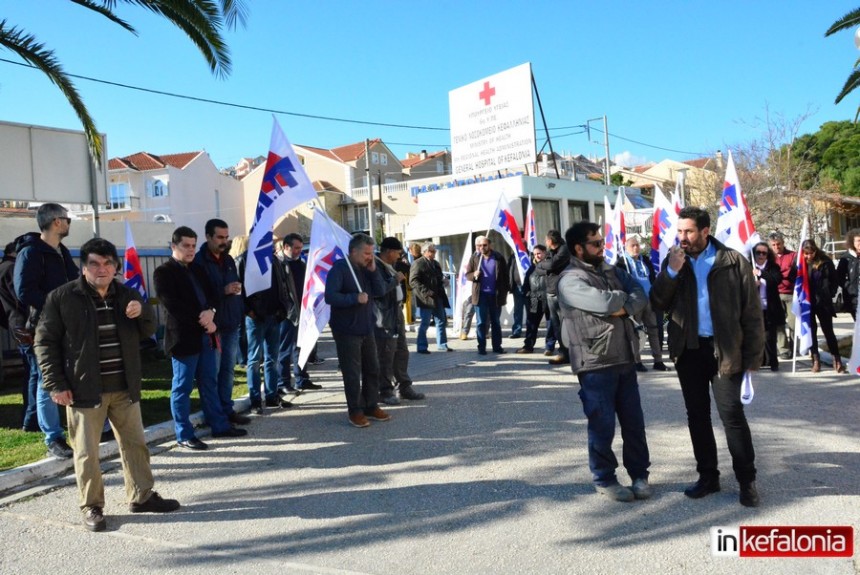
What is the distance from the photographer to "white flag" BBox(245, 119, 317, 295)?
707 centimetres

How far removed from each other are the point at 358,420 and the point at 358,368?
51 cm

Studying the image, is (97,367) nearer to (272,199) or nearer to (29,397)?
(29,397)

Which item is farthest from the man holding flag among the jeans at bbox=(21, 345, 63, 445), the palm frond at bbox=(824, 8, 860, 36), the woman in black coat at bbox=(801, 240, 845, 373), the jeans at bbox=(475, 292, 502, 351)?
the palm frond at bbox=(824, 8, 860, 36)

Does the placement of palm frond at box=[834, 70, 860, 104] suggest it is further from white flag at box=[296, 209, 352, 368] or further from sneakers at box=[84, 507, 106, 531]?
sneakers at box=[84, 507, 106, 531]

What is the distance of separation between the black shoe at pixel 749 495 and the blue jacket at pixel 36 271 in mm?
5351

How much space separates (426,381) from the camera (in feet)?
30.4

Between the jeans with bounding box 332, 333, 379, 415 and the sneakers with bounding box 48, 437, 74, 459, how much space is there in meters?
2.47

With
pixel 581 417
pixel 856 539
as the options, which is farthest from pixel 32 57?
pixel 856 539

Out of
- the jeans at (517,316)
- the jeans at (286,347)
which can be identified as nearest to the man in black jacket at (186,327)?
the jeans at (286,347)

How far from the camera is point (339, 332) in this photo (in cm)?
688

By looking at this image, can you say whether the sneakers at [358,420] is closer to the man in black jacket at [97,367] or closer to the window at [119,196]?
the man in black jacket at [97,367]

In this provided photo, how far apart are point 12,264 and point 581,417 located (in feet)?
18.3


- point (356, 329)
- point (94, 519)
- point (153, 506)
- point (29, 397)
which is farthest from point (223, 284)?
point (94, 519)

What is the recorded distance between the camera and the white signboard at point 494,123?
2616 centimetres
